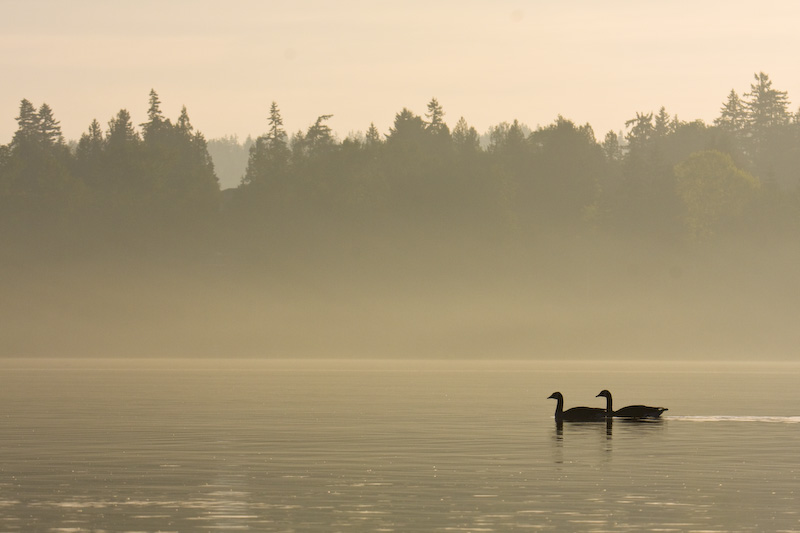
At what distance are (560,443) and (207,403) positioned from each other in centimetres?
2490

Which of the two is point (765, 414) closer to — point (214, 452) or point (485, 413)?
point (485, 413)

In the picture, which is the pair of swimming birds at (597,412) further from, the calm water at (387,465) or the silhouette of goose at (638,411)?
the calm water at (387,465)

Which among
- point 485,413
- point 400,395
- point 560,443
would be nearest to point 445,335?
point 400,395

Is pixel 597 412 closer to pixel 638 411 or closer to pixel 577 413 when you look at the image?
pixel 577 413

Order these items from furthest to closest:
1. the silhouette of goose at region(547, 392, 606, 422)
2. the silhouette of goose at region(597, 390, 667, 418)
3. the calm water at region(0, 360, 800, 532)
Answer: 1. the silhouette of goose at region(597, 390, 667, 418)
2. the silhouette of goose at region(547, 392, 606, 422)
3. the calm water at region(0, 360, 800, 532)

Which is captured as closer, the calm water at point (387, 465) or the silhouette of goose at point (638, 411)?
the calm water at point (387, 465)

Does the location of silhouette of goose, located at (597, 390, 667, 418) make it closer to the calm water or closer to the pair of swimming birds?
the pair of swimming birds

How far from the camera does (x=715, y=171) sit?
196m

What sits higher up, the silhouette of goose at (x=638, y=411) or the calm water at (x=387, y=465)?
the silhouette of goose at (x=638, y=411)

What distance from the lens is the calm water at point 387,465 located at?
26.2 meters

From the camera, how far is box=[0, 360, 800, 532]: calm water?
26.2 meters

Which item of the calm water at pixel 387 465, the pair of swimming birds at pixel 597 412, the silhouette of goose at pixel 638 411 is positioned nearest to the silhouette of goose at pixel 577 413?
the pair of swimming birds at pixel 597 412

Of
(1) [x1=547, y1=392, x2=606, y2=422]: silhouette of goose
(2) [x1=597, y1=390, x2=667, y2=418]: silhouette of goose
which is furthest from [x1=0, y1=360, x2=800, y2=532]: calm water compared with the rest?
(2) [x1=597, y1=390, x2=667, y2=418]: silhouette of goose

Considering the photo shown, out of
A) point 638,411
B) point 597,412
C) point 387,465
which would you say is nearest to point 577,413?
point 597,412
